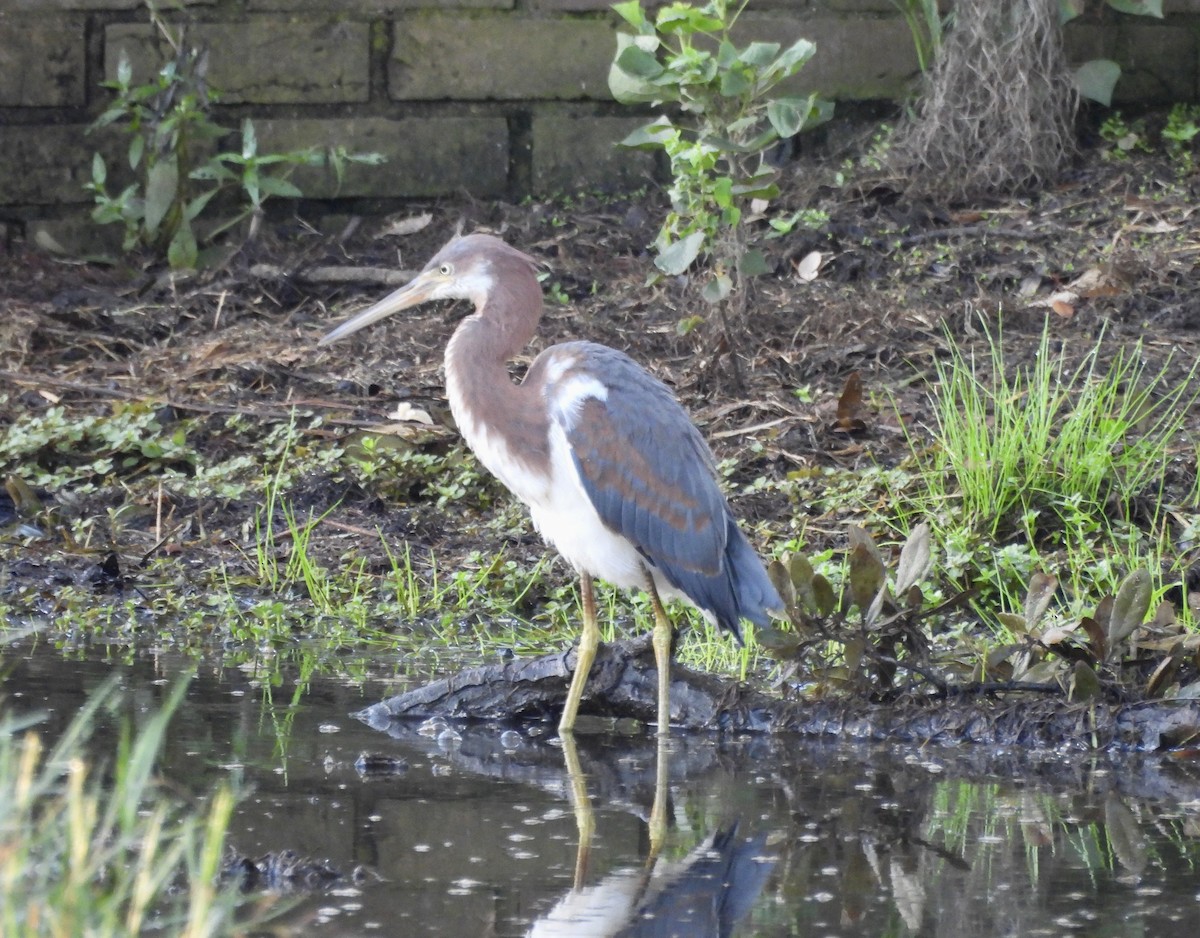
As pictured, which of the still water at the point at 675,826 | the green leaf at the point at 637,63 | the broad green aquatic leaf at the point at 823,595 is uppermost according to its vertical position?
the green leaf at the point at 637,63

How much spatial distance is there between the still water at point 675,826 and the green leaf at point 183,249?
11.5ft

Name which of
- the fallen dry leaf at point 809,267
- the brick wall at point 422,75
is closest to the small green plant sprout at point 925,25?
the brick wall at point 422,75

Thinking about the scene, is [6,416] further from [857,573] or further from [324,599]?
[857,573]

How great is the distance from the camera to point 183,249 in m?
7.96

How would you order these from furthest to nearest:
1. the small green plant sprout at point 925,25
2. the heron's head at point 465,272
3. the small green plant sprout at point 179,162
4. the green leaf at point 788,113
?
the small green plant sprout at point 925,25 < the small green plant sprout at point 179,162 < the green leaf at point 788,113 < the heron's head at point 465,272

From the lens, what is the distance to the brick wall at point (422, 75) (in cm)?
806

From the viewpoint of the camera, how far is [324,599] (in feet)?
18.9

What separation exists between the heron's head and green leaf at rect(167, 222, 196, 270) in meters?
3.07

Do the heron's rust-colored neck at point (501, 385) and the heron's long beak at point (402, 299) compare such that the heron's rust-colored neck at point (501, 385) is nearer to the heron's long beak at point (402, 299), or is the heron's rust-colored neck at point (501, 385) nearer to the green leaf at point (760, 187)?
the heron's long beak at point (402, 299)

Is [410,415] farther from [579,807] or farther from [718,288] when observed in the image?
[579,807]

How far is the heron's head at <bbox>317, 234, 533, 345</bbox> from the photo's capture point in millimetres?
4941

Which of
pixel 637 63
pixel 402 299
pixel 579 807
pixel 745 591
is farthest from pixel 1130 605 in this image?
pixel 637 63

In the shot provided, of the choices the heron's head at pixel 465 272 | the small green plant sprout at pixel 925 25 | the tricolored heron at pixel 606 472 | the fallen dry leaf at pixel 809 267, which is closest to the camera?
the tricolored heron at pixel 606 472

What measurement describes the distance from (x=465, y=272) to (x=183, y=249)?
335 cm
